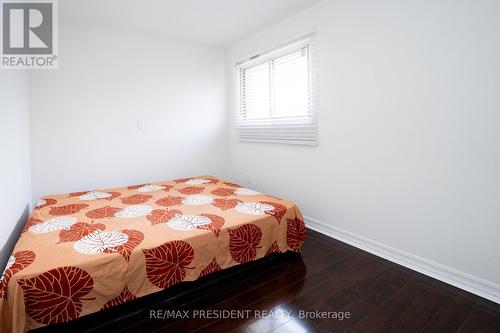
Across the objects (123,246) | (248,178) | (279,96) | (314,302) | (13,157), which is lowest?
(314,302)

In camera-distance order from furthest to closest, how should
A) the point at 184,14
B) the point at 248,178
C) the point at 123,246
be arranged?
the point at 248,178 < the point at 184,14 < the point at 123,246

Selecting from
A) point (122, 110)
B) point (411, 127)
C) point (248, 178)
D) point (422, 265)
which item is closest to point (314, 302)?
point (422, 265)

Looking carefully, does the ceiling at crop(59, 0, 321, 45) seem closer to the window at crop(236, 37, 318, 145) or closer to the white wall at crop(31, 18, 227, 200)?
the white wall at crop(31, 18, 227, 200)

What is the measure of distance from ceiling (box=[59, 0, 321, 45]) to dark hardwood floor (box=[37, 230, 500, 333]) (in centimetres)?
249

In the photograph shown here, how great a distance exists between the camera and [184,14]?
2801 millimetres

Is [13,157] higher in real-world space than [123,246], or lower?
higher

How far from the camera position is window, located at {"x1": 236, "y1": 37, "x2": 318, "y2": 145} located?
2820mm

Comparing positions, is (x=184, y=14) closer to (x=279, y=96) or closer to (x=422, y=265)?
(x=279, y=96)

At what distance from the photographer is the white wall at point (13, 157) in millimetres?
1569

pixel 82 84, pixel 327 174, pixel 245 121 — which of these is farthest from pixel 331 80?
pixel 82 84

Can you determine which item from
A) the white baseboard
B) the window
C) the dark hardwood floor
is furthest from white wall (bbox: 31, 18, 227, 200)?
the white baseboard

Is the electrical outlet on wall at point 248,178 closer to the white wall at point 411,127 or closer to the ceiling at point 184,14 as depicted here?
the white wall at point 411,127

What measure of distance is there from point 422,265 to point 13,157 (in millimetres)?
3128

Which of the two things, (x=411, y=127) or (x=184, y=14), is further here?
(x=184, y=14)
